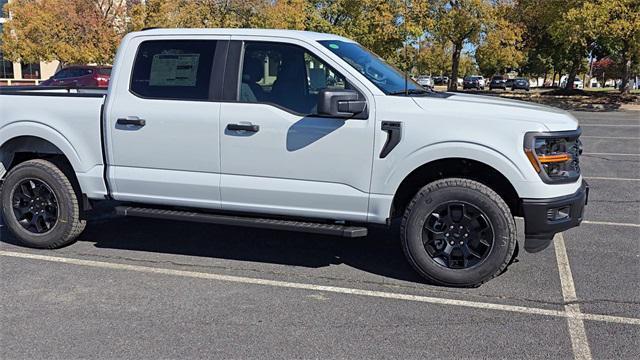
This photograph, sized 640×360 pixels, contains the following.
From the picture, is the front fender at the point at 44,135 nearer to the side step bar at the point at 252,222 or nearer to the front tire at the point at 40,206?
the front tire at the point at 40,206

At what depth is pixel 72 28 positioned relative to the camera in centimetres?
3362

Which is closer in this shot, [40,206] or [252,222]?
[252,222]

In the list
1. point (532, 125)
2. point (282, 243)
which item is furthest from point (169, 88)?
point (532, 125)

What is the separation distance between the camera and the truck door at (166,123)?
5051mm

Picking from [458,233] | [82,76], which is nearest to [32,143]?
[458,233]

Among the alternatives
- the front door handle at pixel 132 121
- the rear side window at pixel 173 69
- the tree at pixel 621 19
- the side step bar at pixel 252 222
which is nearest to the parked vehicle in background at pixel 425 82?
the side step bar at pixel 252 222

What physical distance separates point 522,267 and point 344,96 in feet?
7.36

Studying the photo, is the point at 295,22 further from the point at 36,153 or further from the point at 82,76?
the point at 36,153

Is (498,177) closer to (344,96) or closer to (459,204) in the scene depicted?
(459,204)

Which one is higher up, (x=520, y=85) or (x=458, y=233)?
(x=458, y=233)

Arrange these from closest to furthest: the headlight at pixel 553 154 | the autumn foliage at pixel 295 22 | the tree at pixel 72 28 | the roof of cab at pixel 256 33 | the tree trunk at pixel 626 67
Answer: the headlight at pixel 553 154 → the roof of cab at pixel 256 33 → the tree trunk at pixel 626 67 → the autumn foliage at pixel 295 22 → the tree at pixel 72 28

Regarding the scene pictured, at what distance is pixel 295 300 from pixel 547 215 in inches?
78.4

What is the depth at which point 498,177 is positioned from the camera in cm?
481

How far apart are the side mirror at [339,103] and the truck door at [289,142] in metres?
0.12
